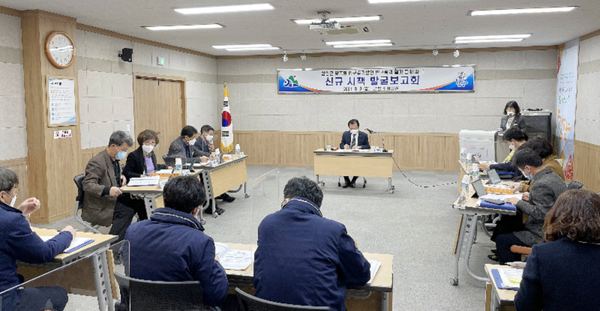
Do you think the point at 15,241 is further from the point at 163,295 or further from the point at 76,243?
the point at 163,295

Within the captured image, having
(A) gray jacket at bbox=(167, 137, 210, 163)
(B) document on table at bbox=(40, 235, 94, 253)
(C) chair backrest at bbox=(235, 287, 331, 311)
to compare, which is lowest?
(B) document on table at bbox=(40, 235, 94, 253)

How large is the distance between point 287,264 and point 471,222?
7.29ft

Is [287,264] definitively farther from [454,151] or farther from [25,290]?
[454,151]

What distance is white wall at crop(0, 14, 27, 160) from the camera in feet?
17.5

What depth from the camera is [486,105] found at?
9.59 metres

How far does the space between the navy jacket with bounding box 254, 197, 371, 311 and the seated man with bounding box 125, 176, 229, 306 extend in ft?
0.66

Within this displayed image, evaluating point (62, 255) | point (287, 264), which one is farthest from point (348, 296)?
point (62, 255)

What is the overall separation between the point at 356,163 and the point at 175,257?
18.5 ft

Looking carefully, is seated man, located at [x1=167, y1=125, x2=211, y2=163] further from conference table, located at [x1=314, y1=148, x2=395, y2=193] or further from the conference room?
conference table, located at [x1=314, y1=148, x2=395, y2=193]

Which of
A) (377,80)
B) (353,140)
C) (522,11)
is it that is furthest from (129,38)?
(522,11)

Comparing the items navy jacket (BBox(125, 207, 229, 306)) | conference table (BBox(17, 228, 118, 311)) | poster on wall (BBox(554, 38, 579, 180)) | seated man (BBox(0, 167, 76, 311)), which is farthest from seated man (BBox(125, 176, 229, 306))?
poster on wall (BBox(554, 38, 579, 180))

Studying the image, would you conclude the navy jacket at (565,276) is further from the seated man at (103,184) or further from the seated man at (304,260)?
the seated man at (103,184)

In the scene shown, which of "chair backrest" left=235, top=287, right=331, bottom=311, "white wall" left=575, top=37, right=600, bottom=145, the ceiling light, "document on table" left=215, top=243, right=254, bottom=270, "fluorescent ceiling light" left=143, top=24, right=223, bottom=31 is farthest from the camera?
the ceiling light

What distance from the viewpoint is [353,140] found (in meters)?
8.02
